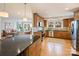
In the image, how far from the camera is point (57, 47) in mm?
2363

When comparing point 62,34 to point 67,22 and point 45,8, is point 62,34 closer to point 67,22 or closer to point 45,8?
point 67,22

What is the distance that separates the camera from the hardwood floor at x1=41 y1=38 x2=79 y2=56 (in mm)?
2205

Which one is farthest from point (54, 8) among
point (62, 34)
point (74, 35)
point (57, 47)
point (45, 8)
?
point (57, 47)

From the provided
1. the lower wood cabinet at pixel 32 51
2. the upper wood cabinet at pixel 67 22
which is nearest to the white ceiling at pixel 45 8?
the upper wood cabinet at pixel 67 22

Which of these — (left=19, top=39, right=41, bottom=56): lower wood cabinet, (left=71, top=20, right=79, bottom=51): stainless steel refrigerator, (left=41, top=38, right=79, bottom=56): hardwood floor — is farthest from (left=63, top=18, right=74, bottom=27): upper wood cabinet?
(left=19, top=39, right=41, bottom=56): lower wood cabinet

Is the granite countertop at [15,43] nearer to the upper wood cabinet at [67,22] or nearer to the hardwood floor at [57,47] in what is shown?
the hardwood floor at [57,47]

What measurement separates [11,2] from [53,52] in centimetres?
112

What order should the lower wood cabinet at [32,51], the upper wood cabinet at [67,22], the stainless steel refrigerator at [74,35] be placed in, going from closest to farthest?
the lower wood cabinet at [32,51] < the upper wood cabinet at [67,22] < the stainless steel refrigerator at [74,35]

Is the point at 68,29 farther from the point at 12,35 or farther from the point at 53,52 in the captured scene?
the point at 12,35

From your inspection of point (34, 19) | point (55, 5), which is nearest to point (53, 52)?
point (34, 19)

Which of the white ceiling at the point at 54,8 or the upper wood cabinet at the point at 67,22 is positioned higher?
the white ceiling at the point at 54,8

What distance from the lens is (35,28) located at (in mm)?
2309

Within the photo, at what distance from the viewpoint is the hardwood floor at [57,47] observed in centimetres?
220

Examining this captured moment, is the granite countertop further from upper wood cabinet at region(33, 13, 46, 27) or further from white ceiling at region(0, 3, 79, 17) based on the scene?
white ceiling at region(0, 3, 79, 17)
